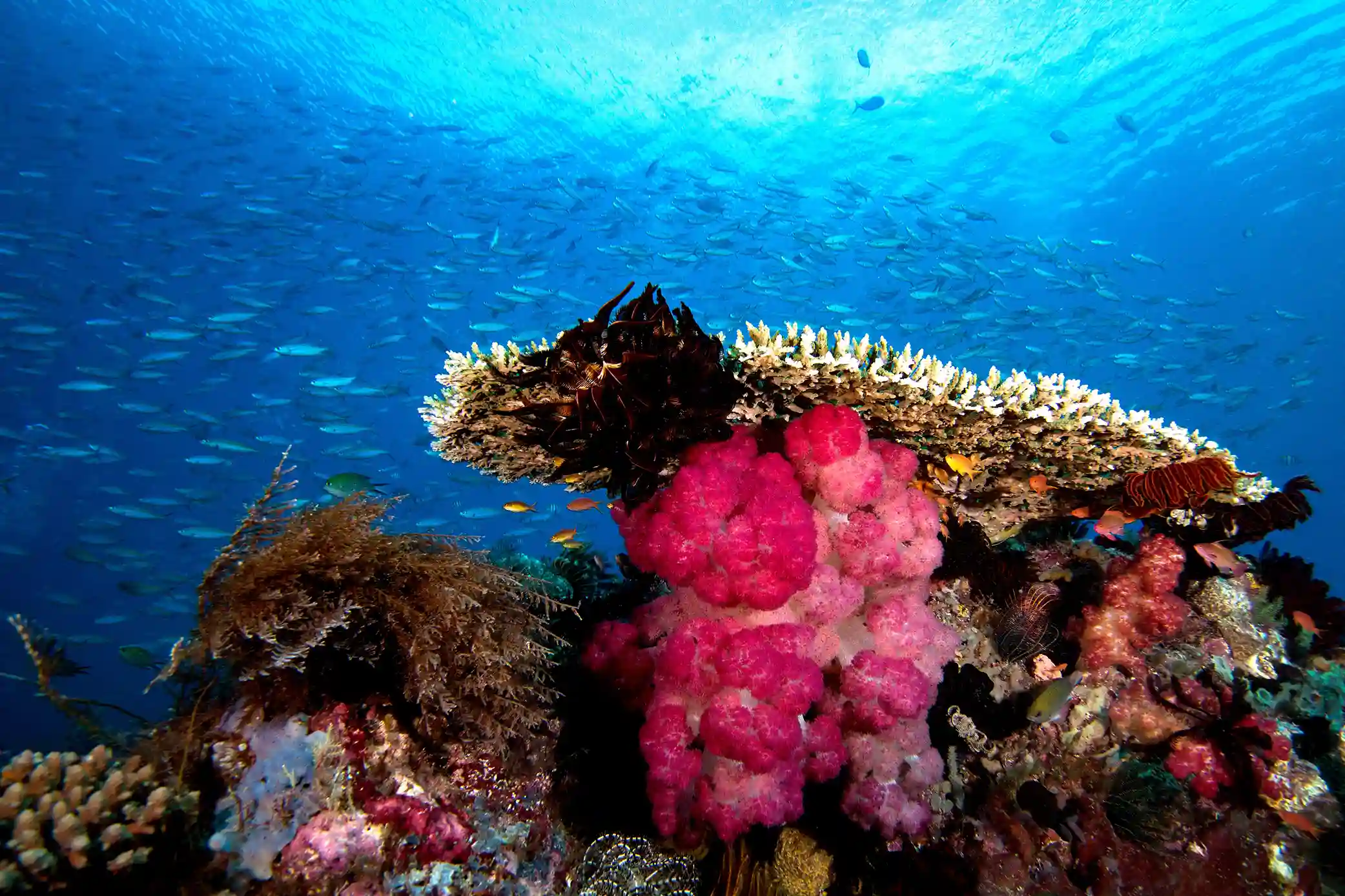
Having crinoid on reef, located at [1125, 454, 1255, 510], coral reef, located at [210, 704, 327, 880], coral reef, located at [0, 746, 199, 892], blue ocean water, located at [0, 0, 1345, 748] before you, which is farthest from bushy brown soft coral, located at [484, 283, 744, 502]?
blue ocean water, located at [0, 0, 1345, 748]

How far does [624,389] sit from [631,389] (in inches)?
1.4

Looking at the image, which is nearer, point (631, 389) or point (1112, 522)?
point (631, 389)

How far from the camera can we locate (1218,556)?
12.8 ft

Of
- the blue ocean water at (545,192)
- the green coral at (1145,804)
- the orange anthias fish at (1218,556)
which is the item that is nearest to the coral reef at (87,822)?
the green coral at (1145,804)

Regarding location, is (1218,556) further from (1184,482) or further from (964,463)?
(964,463)

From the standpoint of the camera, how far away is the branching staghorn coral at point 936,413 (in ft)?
11.1

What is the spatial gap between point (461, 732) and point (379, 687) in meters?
0.44

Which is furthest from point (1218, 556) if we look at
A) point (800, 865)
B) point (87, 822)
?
point (87, 822)

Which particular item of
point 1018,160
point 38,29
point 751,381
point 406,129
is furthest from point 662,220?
point 751,381

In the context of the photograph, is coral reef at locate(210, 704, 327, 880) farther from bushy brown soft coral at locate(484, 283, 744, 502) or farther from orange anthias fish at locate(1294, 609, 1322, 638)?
orange anthias fish at locate(1294, 609, 1322, 638)

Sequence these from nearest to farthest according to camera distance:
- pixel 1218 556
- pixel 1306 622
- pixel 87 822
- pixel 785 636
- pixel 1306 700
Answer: pixel 87 822 → pixel 785 636 → pixel 1306 700 → pixel 1218 556 → pixel 1306 622

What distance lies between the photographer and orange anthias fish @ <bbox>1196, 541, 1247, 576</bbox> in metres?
3.90

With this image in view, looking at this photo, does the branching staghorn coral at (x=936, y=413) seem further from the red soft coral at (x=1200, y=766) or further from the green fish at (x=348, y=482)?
the green fish at (x=348, y=482)

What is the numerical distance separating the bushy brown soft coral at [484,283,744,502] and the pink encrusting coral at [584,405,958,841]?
0.26m
